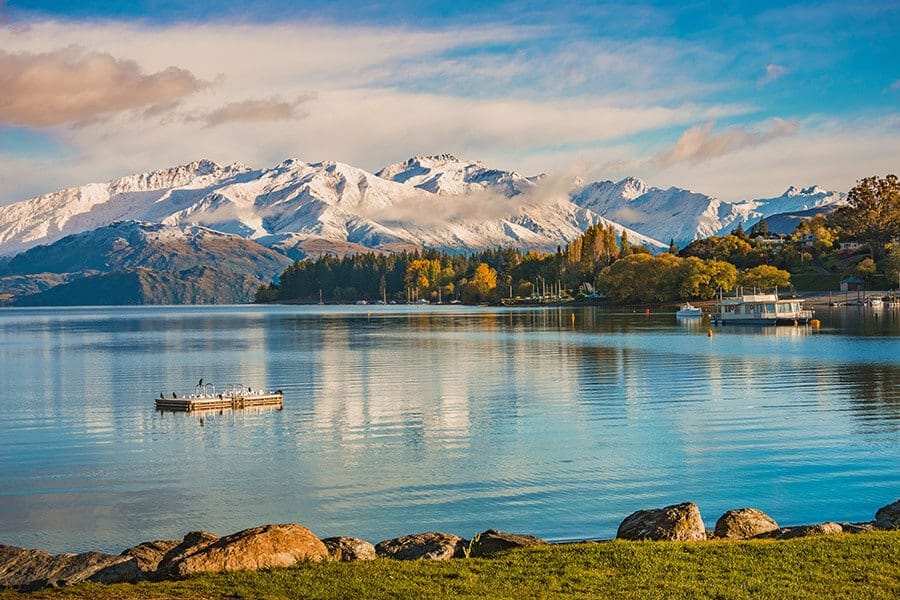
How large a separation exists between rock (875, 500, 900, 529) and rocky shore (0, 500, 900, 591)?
2cm

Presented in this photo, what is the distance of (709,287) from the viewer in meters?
198

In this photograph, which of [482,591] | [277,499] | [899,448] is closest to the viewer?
[482,591]

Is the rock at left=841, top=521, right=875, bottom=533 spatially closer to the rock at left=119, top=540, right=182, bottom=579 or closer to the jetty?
the rock at left=119, top=540, right=182, bottom=579

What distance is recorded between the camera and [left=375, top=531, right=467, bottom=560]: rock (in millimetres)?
20219

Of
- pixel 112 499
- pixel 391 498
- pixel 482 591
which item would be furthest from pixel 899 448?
pixel 112 499

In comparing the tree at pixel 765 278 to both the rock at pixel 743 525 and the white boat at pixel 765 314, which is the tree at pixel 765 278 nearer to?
the white boat at pixel 765 314

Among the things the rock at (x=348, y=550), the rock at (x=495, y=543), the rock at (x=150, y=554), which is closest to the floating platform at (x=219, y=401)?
the rock at (x=150, y=554)

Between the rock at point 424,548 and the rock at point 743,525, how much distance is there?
6358mm

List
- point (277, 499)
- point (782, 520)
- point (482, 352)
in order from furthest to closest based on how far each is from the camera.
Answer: point (482, 352) → point (277, 499) → point (782, 520)

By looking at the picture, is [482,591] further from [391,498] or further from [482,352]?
[482,352]

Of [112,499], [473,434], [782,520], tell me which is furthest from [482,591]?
[473,434]

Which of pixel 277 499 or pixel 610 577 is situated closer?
pixel 610 577

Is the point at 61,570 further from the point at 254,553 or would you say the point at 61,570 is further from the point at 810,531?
the point at 810,531

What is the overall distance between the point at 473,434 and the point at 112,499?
16644 mm
